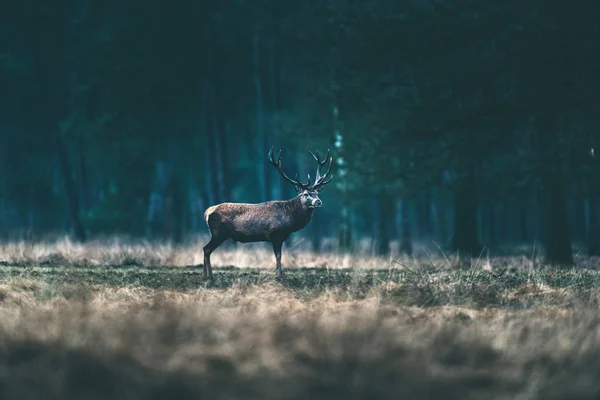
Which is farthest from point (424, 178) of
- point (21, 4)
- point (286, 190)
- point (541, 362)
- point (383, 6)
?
point (541, 362)

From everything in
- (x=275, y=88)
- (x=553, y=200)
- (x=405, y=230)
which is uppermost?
(x=275, y=88)

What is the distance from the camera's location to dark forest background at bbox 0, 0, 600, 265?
23.0 meters

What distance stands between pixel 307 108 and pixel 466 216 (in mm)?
12712

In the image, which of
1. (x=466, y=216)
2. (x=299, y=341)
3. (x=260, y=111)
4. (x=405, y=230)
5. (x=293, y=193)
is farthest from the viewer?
(x=293, y=193)

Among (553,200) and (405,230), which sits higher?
(553,200)

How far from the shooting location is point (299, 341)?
9.02 m

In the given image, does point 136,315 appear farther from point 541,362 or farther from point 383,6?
point 383,6

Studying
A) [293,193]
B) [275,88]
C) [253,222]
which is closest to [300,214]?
[253,222]

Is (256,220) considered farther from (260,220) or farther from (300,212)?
(300,212)

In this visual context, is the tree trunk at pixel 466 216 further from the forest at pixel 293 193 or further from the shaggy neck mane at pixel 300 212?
the shaggy neck mane at pixel 300 212

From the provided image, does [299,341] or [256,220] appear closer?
[299,341]

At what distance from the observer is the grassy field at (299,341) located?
7711 mm

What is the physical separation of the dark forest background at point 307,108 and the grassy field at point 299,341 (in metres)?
9.26

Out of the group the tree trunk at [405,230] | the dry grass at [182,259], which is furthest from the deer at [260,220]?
the tree trunk at [405,230]
